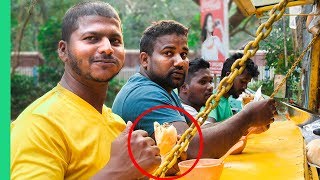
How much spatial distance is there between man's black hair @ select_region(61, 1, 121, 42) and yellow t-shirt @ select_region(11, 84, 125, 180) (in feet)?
0.79

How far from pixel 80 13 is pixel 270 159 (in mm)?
1745

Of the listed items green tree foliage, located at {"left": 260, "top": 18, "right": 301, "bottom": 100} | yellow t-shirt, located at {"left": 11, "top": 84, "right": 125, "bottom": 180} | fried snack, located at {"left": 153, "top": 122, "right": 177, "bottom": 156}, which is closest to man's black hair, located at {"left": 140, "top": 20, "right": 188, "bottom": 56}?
fried snack, located at {"left": 153, "top": 122, "right": 177, "bottom": 156}

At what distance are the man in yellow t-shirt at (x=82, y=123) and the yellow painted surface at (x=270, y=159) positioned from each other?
3.45ft

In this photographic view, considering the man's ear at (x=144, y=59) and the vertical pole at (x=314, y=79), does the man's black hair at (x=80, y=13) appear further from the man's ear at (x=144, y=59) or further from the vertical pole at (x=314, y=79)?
the vertical pole at (x=314, y=79)

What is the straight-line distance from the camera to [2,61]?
815 mm

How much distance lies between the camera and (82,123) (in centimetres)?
150

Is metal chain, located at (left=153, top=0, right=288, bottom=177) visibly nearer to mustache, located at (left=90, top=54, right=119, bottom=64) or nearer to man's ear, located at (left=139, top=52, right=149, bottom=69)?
mustache, located at (left=90, top=54, right=119, bottom=64)

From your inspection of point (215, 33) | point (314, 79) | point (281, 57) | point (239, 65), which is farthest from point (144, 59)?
point (215, 33)

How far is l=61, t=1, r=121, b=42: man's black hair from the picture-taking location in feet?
5.54

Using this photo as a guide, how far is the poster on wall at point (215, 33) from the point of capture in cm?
541

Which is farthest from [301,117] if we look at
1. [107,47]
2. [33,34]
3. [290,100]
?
[33,34]

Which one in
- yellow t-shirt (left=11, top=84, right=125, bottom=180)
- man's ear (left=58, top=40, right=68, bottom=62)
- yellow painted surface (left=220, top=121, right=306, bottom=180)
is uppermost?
man's ear (left=58, top=40, right=68, bottom=62)

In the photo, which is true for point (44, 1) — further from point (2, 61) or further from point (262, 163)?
point (2, 61)

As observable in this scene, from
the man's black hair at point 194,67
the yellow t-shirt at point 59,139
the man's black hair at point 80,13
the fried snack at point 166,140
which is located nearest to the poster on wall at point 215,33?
the man's black hair at point 194,67
